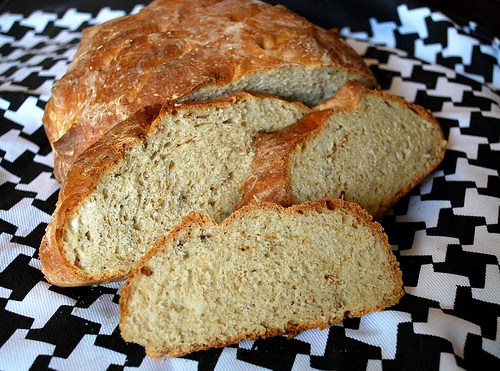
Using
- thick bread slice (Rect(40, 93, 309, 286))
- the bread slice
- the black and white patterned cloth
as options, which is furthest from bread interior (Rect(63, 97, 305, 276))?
the black and white patterned cloth

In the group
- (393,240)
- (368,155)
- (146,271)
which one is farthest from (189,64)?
(393,240)

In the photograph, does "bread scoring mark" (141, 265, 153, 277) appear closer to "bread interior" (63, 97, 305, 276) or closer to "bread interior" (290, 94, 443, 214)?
"bread interior" (63, 97, 305, 276)

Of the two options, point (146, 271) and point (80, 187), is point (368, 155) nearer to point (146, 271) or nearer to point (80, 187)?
point (146, 271)

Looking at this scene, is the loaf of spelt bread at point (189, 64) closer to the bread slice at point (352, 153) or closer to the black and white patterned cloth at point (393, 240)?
the bread slice at point (352, 153)

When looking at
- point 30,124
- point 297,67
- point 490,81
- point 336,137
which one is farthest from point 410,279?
point 30,124

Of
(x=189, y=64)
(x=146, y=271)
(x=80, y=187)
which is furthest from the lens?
(x=189, y=64)

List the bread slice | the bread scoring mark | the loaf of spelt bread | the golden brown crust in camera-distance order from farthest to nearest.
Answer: the loaf of spelt bread → the bread slice → the golden brown crust → the bread scoring mark
